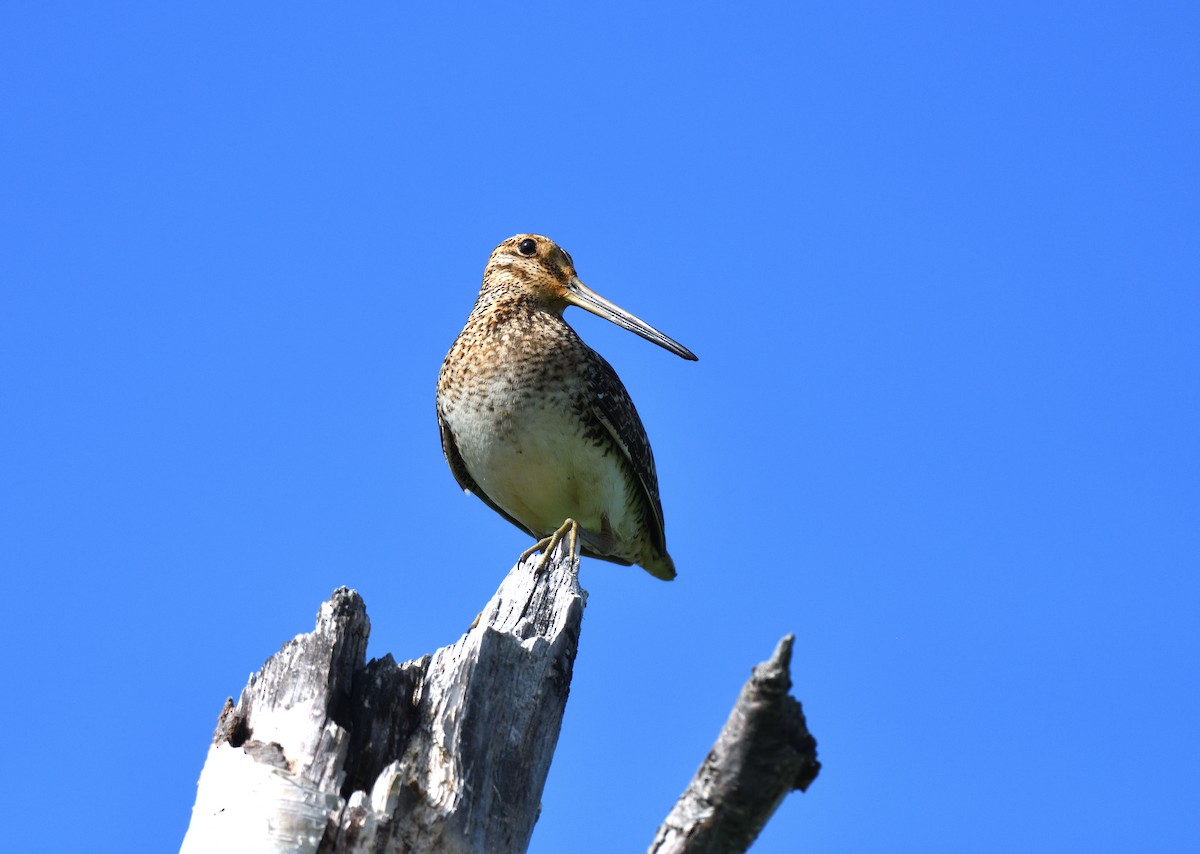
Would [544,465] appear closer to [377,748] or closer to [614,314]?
[614,314]

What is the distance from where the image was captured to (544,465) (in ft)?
27.5

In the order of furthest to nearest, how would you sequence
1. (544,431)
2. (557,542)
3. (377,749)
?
(544,431)
(557,542)
(377,749)

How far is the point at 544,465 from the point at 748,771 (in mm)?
4903

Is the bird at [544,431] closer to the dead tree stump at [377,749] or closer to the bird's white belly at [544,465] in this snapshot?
the bird's white belly at [544,465]

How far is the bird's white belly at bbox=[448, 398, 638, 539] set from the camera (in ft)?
27.3

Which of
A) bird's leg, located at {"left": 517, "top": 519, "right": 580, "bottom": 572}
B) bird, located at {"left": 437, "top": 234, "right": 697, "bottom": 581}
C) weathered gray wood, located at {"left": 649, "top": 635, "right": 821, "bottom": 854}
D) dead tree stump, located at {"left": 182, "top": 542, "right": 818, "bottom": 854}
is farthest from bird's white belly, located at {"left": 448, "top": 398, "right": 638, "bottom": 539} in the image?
weathered gray wood, located at {"left": 649, "top": 635, "right": 821, "bottom": 854}

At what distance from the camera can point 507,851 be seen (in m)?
5.23

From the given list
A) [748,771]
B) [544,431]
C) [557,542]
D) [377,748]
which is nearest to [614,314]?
[544,431]

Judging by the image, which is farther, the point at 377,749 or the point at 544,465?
the point at 544,465

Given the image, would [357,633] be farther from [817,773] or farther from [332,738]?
[817,773]

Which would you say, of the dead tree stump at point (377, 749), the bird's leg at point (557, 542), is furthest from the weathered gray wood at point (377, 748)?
the bird's leg at point (557, 542)

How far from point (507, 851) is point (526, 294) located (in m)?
4.66

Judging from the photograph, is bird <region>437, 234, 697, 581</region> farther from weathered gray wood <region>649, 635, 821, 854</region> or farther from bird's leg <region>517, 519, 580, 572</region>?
weathered gray wood <region>649, 635, 821, 854</region>

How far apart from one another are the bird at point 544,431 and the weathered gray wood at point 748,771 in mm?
4283
